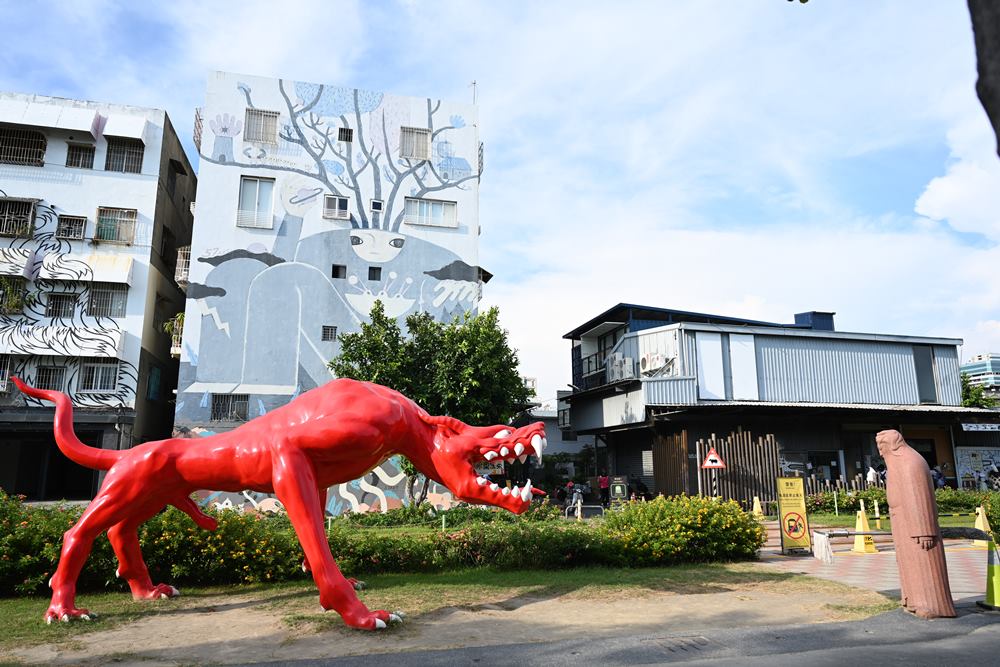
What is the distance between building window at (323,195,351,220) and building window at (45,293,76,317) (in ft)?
31.6

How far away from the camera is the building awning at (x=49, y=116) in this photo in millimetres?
24547

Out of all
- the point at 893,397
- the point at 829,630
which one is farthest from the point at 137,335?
the point at 893,397

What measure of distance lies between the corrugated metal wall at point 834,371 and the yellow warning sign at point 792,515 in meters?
13.2

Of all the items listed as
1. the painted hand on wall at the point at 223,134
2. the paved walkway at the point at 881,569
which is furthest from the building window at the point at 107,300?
the paved walkway at the point at 881,569

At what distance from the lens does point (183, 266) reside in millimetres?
26078

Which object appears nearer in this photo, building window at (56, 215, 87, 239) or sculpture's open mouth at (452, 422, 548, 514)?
sculpture's open mouth at (452, 422, 548, 514)

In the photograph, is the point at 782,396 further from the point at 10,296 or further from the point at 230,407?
the point at 10,296

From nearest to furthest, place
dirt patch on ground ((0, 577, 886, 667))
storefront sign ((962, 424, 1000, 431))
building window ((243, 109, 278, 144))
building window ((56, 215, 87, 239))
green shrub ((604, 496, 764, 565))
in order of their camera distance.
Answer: dirt patch on ground ((0, 577, 886, 667)), green shrub ((604, 496, 764, 565)), building window ((56, 215, 87, 239)), building window ((243, 109, 278, 144)), storefront sign ((962, 424, 1000, 431))

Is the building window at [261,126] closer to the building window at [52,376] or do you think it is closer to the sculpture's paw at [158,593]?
the building window at [52,376]

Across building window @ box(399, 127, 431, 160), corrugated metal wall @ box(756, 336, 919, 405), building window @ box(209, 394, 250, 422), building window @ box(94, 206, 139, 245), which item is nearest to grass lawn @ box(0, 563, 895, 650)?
building window @ box(209, 394, 250, 422)

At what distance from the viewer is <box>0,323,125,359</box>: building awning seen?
23422 mm

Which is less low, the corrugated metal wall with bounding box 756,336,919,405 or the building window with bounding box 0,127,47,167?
the building window with bounding box 0,127,47,167

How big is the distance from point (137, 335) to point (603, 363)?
64.2 ft

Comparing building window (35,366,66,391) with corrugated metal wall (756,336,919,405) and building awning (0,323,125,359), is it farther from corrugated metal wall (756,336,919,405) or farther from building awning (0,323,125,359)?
corrugated metal wall (756,336,919,405)
